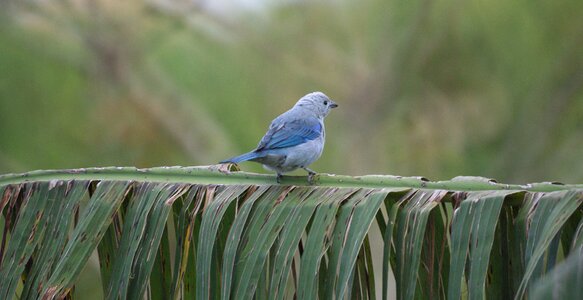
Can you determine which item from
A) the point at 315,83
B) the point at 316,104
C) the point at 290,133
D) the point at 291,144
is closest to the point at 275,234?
the point at 291,144

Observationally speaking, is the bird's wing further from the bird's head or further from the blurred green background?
the blurred green background

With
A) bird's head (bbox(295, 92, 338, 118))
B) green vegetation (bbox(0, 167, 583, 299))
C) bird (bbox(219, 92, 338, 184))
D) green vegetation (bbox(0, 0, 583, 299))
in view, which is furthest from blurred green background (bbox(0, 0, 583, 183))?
green vegetation (bbox(0, 167, 583, 299))

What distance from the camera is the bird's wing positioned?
417 centimetres

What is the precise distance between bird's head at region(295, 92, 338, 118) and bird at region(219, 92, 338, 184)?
0.08m

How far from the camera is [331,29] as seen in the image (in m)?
8.02

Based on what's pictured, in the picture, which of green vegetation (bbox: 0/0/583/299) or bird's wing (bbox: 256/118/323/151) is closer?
bird's wing (bbox: 256/118/323/151)

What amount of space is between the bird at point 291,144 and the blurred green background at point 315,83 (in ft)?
9.43

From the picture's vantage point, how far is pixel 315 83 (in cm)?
780

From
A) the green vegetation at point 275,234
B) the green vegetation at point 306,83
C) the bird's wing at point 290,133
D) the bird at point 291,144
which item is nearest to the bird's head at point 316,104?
the bird at point 291,144

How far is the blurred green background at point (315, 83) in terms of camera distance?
292 inches

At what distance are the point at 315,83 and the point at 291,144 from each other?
3.64 meters

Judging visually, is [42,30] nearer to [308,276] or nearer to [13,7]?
[13,7]

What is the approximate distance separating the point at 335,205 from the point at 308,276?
0.35 metres

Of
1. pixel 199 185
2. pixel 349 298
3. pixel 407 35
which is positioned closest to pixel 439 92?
pixel 407 35
